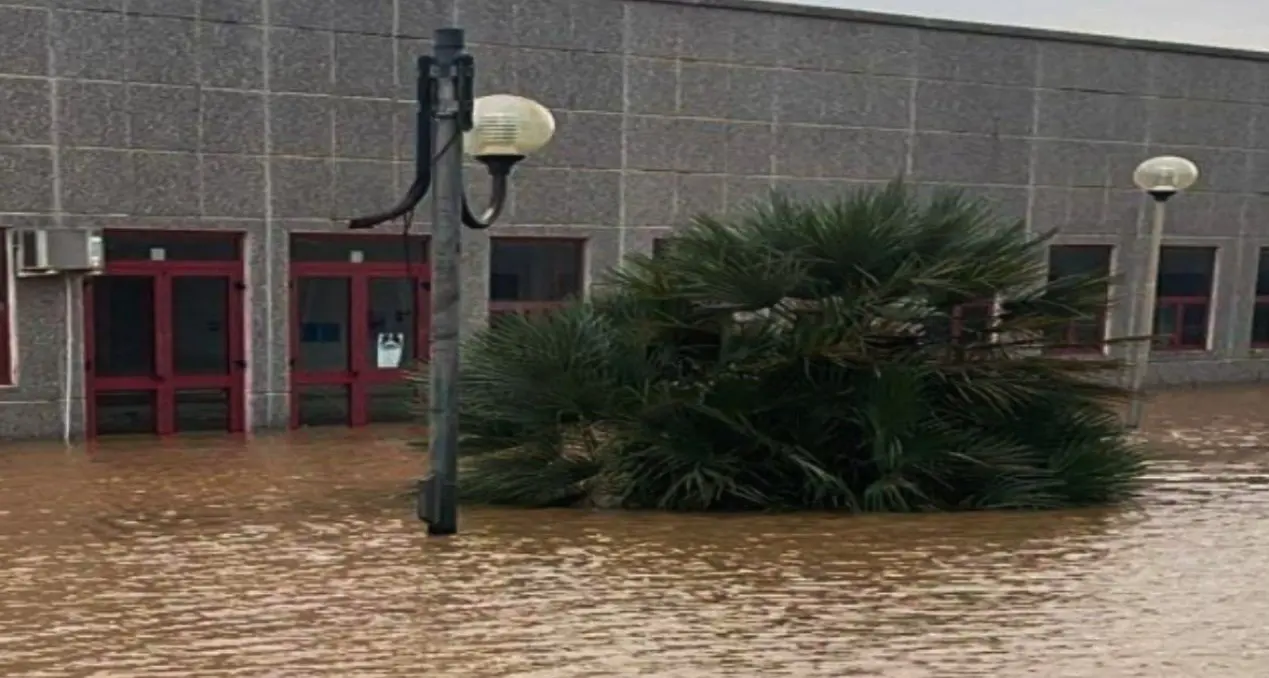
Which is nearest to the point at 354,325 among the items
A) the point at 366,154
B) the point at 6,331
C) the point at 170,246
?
the point at 366,154

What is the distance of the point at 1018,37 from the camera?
1881cm

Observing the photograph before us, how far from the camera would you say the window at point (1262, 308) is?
71.4 ft

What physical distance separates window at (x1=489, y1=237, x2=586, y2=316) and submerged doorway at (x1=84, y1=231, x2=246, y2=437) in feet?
10.2

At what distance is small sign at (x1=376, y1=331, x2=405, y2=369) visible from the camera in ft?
50.8

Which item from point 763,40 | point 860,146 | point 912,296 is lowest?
point 912,296

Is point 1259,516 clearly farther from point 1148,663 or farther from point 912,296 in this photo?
point 1148,663

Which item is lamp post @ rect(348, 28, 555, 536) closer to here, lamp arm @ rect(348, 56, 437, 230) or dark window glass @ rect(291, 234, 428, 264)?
lamp arm @ rect(348, 56, 437, 230)

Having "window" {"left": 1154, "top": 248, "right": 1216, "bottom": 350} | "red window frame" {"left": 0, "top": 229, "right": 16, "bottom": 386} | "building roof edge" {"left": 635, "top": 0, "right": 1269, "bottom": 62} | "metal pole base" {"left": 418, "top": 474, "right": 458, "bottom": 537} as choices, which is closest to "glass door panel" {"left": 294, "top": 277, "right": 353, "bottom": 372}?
"red window frame" {"left": 0, "top": 229, "right": 16, "bottom": 386}

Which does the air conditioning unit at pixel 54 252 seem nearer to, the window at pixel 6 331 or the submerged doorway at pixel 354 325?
the window at pixel 6 331

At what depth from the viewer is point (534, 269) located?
16.1 m

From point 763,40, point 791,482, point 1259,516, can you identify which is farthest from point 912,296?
point 763,40

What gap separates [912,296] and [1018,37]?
11.6 m

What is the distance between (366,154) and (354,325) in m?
2.04

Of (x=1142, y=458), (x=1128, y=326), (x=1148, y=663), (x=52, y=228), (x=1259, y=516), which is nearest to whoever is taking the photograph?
(x=1148, y=663)
